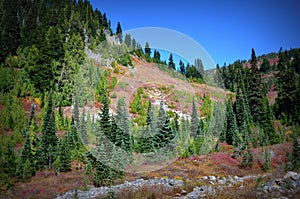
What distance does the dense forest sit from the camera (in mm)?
12148

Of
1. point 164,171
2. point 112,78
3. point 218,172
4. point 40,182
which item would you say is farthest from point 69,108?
point 112,78

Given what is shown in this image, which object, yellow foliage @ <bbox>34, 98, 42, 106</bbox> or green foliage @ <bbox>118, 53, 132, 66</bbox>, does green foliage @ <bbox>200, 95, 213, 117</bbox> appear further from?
yellow foliage @ <bbox>34, 98, 42, 106</bbox>

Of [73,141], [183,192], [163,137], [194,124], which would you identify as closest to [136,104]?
[163,137]

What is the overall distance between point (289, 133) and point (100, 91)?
39.5 m

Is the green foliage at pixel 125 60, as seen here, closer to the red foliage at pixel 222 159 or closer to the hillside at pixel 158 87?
the hillside at pixel 158 87

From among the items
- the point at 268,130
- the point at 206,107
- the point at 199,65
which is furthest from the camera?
the point at 268,130

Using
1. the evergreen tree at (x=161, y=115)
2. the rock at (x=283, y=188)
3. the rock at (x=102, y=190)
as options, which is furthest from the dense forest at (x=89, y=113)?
the rock at (x=283, y=188)

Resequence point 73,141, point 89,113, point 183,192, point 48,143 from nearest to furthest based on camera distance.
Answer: point 183,192 < point 89,113 < point 48,143 < point 73,141

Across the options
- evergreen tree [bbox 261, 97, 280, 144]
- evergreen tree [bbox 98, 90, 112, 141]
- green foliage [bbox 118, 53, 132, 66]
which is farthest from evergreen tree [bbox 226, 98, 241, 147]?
green foliage [bbox 118, 53, 132, 66]

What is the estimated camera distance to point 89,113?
588 inches

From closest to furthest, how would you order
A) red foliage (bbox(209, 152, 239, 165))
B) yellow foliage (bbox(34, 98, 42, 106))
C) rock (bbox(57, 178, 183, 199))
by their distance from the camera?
rock (bbox(57, 178, 183, 199))
red foliage (bbox(209, 152, 239, 165))
yellow foliage (bbox(34, 98, 42, 106))

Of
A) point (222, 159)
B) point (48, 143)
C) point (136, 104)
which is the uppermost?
point (136, 104)

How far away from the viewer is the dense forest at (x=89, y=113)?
39.9 ft

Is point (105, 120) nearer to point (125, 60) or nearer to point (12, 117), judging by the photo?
point (125, 60)
